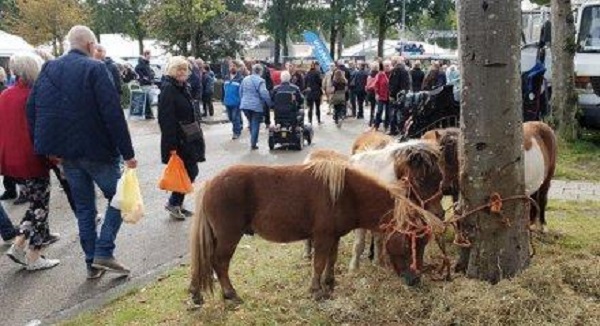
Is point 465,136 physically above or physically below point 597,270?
above

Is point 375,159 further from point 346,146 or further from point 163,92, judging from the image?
point 346,146

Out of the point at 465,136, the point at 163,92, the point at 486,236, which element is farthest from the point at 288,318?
the point at 163,92

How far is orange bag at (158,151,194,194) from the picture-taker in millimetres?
7637

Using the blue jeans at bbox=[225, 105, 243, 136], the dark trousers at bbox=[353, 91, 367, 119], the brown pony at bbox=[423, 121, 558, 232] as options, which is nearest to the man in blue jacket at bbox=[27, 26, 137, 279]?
the brown pony at bbox=[423, 121, 558, 232]

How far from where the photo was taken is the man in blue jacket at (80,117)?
545 centimetres

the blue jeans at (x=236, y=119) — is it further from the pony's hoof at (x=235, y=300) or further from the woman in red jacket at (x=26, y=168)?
the pony's hoof at (x=235, y=300)

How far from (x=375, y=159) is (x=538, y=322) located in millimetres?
1914

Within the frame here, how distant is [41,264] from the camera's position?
631 centimetres

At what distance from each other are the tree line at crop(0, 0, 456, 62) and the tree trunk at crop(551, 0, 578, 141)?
16947 mm

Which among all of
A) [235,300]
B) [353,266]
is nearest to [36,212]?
[235,300]

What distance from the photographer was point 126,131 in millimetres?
5516

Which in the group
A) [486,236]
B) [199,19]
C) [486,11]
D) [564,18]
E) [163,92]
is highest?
[199,19]

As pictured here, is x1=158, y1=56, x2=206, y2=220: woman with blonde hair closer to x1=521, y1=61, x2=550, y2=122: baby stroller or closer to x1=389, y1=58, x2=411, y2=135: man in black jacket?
x1=521, y1=61, x2=550, y2=122: baby stroller

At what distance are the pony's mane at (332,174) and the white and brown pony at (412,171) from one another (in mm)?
282
